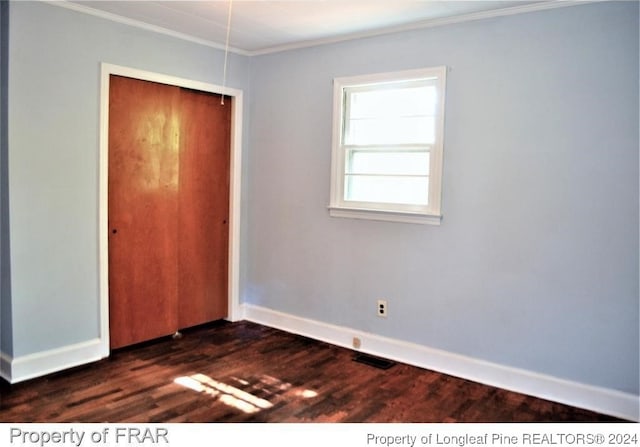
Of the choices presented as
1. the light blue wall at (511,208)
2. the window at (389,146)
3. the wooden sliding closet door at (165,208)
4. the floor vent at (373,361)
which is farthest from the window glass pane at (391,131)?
the floor vent at (373,361)

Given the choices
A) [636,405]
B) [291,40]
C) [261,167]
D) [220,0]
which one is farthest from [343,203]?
[636,405]

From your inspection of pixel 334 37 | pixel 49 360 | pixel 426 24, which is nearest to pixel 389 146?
pixel 426 24

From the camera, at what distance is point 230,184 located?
4.69 m

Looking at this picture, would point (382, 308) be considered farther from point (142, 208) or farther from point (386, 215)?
point (142, 208)

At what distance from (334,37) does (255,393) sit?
8.65 feet

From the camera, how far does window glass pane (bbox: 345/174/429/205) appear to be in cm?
374

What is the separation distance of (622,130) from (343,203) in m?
1.94

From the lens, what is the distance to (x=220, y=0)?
10.7 feet

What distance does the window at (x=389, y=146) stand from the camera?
12.0 feet

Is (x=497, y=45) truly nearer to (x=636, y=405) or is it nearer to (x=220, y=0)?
(x=220, y=0)
